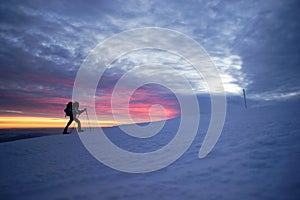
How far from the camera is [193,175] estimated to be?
4207mm

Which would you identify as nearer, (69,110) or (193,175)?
(193,175)

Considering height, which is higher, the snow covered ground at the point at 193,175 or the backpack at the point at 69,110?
the backpack at the point at 69,110

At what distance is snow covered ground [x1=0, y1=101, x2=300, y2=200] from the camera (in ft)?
A: 10.8

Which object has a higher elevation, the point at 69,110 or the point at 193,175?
the point at 69,110

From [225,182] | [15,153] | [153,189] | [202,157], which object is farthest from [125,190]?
[15,153]

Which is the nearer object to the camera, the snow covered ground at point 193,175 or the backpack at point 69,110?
the snow covered ground at point 193,175

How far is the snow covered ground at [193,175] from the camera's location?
10.8 ft

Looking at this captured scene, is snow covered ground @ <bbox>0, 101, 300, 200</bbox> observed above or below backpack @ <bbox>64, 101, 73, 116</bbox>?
below

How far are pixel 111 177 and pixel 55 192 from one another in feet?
4.35

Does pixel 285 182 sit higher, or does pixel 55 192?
pixel 285 182

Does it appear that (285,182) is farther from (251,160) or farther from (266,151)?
(266,151)

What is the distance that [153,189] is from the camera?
3.73m

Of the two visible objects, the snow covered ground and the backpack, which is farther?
the backpack

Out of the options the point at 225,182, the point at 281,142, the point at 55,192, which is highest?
the point at 281,142
